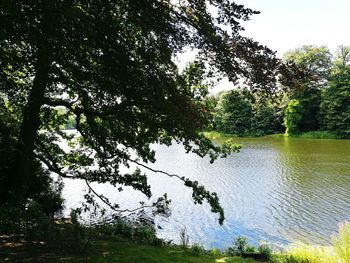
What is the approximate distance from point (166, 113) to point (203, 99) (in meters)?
4.53

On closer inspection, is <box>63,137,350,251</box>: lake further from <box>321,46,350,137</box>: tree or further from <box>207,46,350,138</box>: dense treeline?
<box>321,46,350,137</box>: tree

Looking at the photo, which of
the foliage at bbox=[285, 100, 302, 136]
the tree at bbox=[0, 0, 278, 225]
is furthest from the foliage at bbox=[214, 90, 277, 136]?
the tree at bbox=[0, 0, 278, 225]

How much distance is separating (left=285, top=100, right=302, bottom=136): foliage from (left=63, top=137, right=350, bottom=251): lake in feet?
98.1

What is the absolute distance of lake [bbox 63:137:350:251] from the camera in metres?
13.8

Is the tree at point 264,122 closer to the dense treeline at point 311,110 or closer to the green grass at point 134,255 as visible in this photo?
the dense treeline at point 311,110

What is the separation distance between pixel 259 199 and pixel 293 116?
146 feet

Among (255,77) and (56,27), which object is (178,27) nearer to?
(255,77)

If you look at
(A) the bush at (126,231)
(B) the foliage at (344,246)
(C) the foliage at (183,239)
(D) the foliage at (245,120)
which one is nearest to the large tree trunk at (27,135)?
(A) the bush at (126,231)

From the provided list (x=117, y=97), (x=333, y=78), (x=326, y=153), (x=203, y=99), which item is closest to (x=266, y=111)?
(x=333, y=78)

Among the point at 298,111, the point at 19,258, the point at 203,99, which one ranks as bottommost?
the point at 19,258

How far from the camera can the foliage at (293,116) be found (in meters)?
59.8

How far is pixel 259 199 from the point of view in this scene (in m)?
18.7

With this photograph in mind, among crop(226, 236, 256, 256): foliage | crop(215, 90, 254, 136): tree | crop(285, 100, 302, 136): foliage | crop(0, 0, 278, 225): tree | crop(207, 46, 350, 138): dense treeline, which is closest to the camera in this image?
crop(0, 0, 278, 225): tree

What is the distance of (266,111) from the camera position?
216 feet
